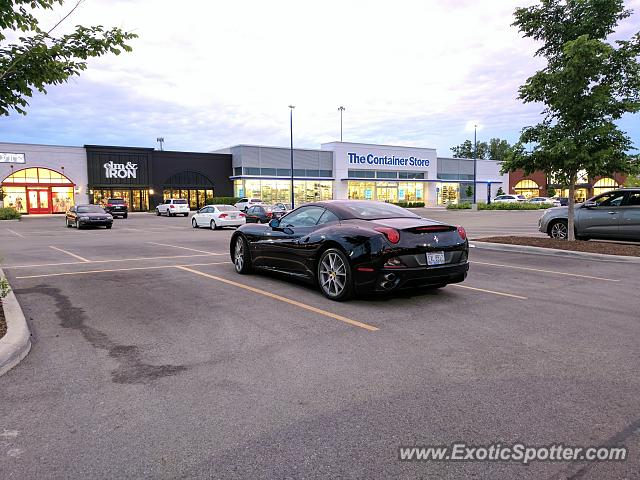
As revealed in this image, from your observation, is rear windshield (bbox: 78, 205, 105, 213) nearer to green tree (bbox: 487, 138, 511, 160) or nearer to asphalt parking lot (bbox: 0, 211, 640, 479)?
asphalt parking lot (bbox: 0, 211, 640, 479)

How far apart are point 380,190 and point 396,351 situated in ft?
197

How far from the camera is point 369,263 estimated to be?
20.4 ft

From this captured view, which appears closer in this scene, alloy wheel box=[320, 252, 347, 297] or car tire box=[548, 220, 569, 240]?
alloy wheel box=[320, 252, 347, 297]

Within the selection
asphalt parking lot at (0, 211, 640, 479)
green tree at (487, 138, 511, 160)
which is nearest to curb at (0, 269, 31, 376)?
asphalt parking lot at (0, 211, 640, 479)

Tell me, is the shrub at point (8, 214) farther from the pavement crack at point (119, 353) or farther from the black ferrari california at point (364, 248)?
the black ferrari california at point (364, 248)

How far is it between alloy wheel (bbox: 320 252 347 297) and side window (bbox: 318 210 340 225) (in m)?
0.65

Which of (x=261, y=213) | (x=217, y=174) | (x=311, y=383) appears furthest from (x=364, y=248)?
(x=217, y=174)

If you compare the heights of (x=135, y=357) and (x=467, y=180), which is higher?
(x=467, y=180)

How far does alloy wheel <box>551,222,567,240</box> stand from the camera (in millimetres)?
14805

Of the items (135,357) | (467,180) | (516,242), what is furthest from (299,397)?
(467,180)

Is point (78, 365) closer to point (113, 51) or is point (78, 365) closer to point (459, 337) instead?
point (113, 51)

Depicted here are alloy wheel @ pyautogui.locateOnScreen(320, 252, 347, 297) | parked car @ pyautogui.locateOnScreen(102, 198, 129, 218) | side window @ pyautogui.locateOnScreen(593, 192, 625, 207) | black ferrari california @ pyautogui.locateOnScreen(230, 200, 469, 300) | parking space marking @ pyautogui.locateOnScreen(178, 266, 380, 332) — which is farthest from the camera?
parked car @ pyautogui.locateOnScreen(102, 198, 129, 218)

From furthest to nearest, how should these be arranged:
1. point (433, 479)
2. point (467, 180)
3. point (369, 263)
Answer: point (467, 180) < point (369, 263) < point (433, 479)

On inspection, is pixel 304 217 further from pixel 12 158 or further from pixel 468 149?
pixel 468 149
